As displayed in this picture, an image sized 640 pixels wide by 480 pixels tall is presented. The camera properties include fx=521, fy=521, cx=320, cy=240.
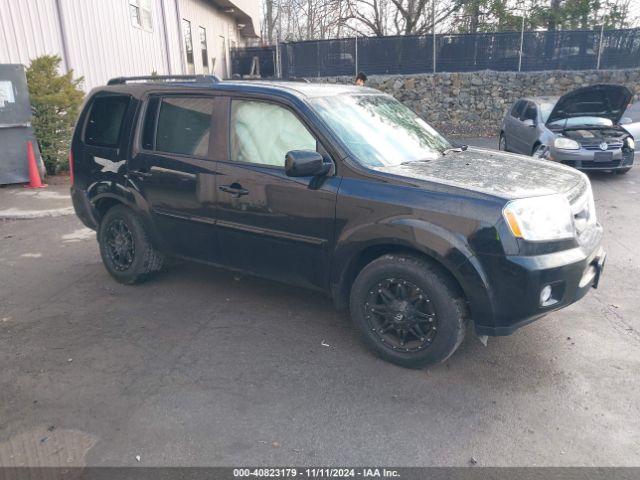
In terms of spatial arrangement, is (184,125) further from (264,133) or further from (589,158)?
(589,158)

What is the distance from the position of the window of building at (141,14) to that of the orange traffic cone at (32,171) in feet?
22.0

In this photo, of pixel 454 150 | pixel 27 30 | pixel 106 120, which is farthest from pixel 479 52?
pixel 106 120

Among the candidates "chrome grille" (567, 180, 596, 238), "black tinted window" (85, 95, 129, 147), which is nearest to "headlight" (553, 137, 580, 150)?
"chrome grille" (567, 180, 596, 238)

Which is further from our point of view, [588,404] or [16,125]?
[16,125]

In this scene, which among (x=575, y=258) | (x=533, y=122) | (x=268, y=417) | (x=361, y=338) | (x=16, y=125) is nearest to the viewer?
(x=268, y=417)

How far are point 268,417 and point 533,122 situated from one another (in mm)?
9431

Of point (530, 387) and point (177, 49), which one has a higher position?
point (177, 49)

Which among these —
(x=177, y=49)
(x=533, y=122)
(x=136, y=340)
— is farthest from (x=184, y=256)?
(x=177, y=49)

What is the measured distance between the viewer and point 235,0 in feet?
73.4

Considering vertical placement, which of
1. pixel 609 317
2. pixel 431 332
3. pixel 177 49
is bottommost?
pixel 609 317

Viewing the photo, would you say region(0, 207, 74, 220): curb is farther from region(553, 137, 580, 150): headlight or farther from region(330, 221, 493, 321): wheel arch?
region(553, 137, 580, 150): headlight

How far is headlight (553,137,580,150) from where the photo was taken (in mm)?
9516

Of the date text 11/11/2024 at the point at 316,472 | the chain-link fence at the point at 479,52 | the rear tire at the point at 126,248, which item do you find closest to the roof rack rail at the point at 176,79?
the rear tire at the point at 126,248

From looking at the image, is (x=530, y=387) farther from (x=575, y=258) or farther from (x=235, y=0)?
(x=235, y=0)
